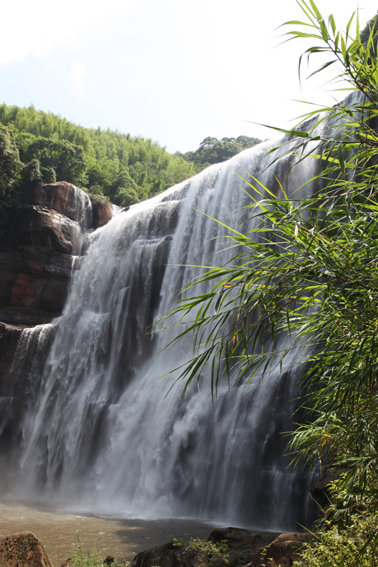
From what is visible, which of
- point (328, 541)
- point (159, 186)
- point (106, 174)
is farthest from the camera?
point (159, 186)

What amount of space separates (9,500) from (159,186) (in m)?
35.9

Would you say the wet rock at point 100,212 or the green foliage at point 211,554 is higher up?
the wet rock at point 100,212

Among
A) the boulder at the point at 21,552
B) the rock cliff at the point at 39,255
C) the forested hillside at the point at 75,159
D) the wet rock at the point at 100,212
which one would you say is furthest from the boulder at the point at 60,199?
the boulder at the point at 21,552

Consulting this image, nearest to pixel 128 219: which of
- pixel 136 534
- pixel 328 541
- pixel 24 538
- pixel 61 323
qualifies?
pixel 61 323

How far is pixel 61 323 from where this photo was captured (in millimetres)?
24000

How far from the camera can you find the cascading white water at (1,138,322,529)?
39.9 ft

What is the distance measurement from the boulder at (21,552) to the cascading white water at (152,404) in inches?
193

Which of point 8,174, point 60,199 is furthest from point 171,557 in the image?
point 8,174

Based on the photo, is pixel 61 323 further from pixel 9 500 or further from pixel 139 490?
pixel 139 490

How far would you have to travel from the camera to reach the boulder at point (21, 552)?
6500 mm

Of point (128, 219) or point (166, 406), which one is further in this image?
point (128, 219)

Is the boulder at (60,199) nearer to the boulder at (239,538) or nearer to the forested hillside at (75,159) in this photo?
the forested hillside at (75,159)

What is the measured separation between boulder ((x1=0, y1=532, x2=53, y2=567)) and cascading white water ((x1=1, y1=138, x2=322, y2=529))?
4.90 m

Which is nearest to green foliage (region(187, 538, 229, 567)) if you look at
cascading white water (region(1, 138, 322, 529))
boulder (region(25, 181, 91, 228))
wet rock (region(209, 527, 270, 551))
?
wet rock (region(209, 527, 270, 551))
